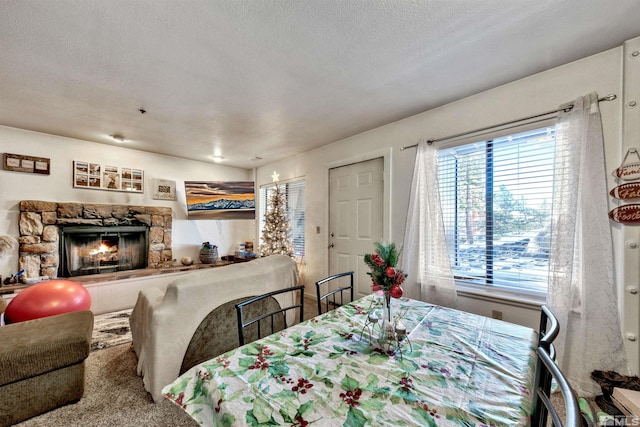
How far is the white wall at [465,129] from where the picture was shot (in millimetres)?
1836

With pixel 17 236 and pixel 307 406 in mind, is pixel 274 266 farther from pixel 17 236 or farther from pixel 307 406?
pixel 17 236

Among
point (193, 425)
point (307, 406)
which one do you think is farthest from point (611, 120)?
point (193, 425)

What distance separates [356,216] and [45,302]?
3.47m

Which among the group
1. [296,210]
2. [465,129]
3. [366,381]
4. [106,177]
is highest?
[465,129]

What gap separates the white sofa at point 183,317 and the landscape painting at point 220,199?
2674mm

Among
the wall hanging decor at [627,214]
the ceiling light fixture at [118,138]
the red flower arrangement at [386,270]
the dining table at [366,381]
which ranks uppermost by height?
the ceiling light fixture at [118,138]

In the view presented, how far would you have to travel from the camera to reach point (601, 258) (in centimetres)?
180

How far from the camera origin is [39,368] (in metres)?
1.63

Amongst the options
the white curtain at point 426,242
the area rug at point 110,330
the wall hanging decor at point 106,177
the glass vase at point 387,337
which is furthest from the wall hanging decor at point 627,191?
the wall hanging decor at point 106,177

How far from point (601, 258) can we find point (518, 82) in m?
1.56

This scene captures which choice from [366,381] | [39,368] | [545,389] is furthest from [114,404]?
[545,389]

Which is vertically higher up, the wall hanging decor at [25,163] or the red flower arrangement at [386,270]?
the wall hanging decor at [25,163]

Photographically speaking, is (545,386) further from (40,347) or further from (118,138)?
(118,138)

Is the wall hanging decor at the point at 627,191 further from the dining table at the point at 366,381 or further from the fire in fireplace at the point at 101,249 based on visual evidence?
the fire in fireplace at the point at 101,249
